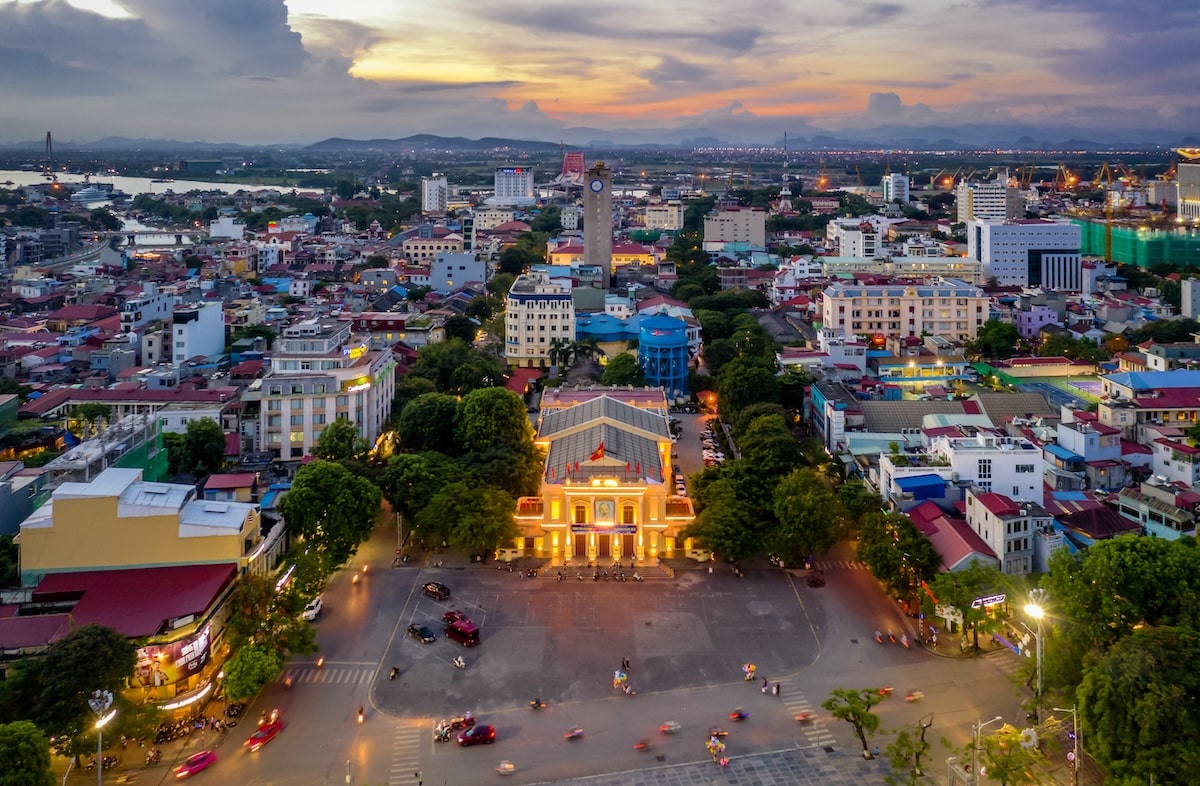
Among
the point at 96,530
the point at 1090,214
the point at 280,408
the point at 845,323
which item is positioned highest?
the point at 1090,214

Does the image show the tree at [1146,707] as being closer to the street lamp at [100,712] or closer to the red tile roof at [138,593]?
the street lamp at [100,712]

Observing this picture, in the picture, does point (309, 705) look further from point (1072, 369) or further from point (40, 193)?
point (40, 193)

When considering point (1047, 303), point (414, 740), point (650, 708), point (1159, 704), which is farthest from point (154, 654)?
point (1047, 303)

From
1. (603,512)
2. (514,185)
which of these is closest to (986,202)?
(514,185)

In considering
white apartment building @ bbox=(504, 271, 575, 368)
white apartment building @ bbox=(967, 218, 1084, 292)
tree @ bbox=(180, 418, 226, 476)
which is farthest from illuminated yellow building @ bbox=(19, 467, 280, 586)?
white apartment building @ bbox=(967, 218, 1084, 292)

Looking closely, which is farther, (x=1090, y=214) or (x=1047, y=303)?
(x=1090, y=214)

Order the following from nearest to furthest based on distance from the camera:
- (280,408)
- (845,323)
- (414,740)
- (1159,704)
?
(1159,704)
(414,740)
(280,408)
(845,323)

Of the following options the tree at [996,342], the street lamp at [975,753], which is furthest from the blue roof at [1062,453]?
the tree at [996,342]

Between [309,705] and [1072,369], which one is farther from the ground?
[1072,369]
